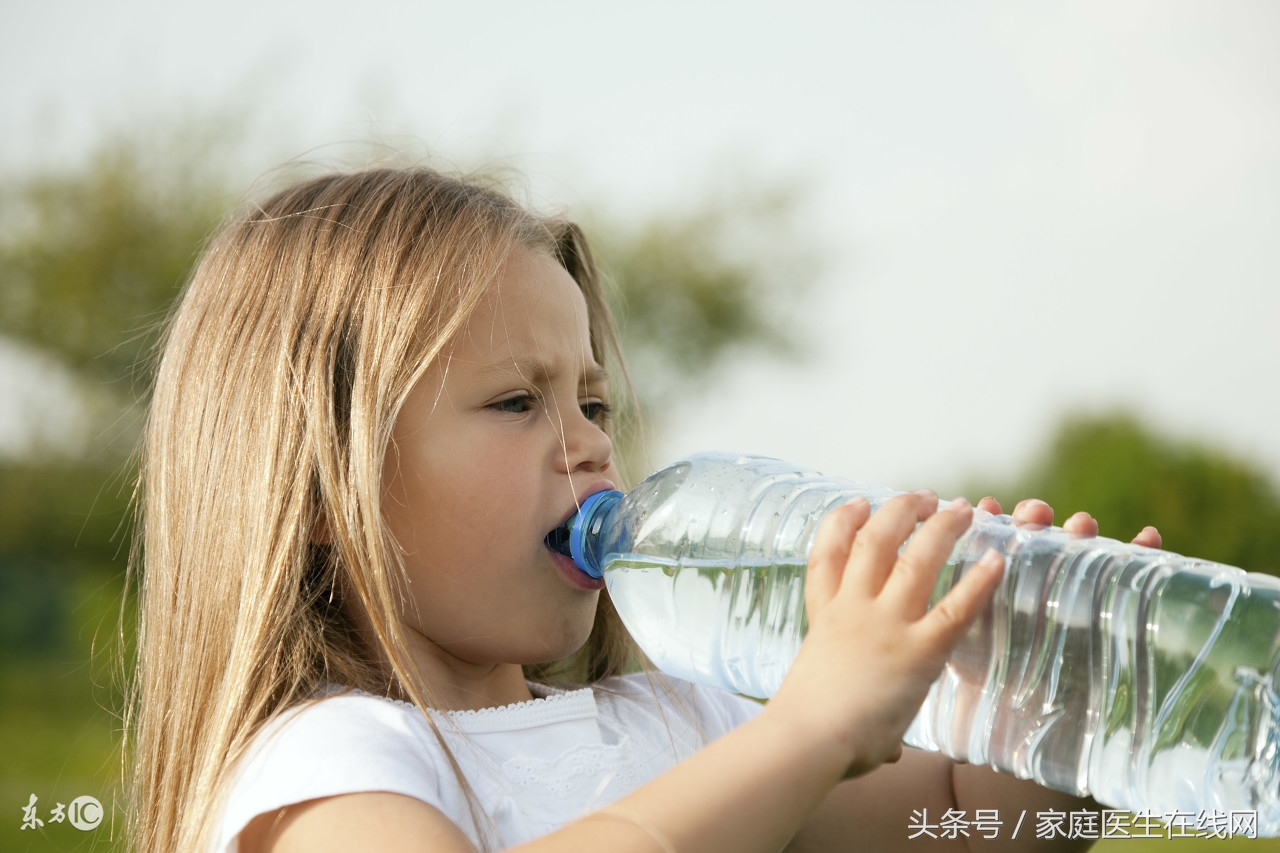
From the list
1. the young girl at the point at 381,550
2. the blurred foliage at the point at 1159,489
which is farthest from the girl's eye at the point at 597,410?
the blurred foliage at the point at 1159,489

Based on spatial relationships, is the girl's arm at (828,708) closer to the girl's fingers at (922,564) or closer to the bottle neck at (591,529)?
the girl's fingers at (922,564)

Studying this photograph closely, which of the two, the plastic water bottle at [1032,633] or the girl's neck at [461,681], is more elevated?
the plastic water bottle at [1032,633]

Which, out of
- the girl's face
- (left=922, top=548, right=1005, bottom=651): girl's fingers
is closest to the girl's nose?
the girl's face

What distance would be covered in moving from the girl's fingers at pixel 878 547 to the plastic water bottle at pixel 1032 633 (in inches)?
10.1

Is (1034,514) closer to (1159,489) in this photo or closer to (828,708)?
(828,708)

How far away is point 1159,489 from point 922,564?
3349mm

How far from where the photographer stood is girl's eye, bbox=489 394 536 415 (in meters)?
1.13

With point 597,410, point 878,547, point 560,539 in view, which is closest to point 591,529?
point 560,539

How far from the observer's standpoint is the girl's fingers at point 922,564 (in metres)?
0.79

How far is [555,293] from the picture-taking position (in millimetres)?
1241

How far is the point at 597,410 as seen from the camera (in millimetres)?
1355

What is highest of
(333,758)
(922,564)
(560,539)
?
(922,564)

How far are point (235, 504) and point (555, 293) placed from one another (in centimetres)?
41

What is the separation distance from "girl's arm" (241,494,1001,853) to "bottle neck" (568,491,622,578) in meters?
0.34
